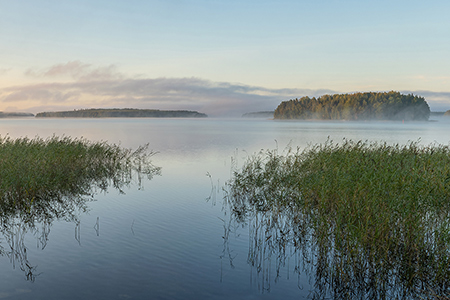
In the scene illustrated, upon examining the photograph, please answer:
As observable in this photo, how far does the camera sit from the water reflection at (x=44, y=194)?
925cm

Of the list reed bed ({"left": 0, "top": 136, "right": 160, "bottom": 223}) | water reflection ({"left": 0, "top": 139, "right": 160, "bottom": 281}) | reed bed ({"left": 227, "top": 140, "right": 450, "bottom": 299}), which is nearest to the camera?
reed bed ({"left": 227, "top": 140, "right": 450, "bottom": 299})

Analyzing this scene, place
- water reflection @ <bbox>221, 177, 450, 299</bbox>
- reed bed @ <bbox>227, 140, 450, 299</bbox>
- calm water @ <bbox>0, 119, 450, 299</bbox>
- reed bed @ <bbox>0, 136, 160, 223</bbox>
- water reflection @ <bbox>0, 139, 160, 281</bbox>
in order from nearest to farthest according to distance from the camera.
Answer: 1. water reflection @ <bbox>221, 177, 450, 299</bbox>
2. reed bed @ <bbox>227, 140, 450, 299</bbox>
3. calm water @ <bbox>0, 119, 450, 299</bbox>
4. water reflection @ <bbox>0, 139, 160, 281</bbox>
5. reed bed @ <bbox>0, 136, 160, 223</bbox>

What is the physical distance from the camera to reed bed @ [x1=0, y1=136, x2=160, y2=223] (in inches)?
467

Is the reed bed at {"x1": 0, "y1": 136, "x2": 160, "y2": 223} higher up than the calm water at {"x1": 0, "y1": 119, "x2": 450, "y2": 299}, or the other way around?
the reed bed at {"x1": 0, "y1": 136, "x2": 160, "y2": 223}

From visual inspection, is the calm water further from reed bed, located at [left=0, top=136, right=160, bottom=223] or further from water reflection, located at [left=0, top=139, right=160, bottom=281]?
reed bed, located at [left=0, top=136, right=160, bottom=223]

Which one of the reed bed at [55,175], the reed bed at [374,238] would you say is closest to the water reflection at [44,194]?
the reed bed at [55,175]

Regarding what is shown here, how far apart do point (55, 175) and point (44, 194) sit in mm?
2640

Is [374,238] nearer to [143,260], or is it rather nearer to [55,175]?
[143,260]

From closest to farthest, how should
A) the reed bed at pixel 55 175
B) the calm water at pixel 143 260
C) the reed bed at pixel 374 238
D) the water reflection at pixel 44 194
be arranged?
1. the reed bed at pixel 374 238
2. the calm water at pixel 143 260
3. the water reflection at pixel 44 194
4. the reed bed at pixel 55 175

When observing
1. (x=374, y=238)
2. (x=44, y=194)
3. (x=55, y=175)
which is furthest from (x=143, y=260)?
(x=55, y=175)

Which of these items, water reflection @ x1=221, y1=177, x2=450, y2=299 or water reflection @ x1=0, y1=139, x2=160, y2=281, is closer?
water reflection @ x1=221, y1=177, x2=450, y2=299

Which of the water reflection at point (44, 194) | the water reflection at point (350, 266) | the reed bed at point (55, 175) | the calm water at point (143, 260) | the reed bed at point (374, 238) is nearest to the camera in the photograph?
the water reflection at point (350, 266)

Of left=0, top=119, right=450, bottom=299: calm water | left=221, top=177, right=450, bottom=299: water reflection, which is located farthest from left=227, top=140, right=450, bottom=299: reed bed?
left=0, top=119, right=450, bottom=299: calm water

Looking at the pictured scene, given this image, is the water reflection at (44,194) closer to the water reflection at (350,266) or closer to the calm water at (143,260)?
the calm water at (143,260)
